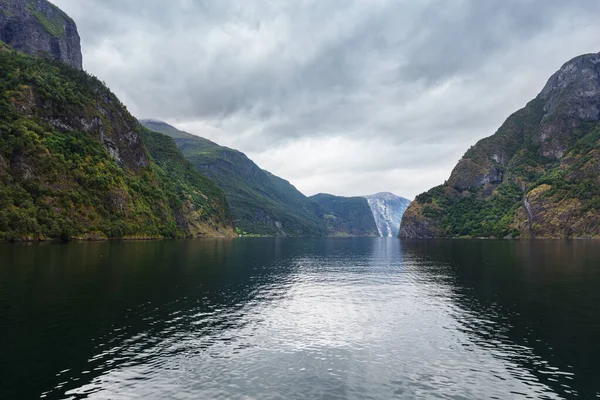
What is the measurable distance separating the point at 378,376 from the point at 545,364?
1248 cm

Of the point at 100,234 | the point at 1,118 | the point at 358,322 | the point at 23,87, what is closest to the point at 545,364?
the point at 358,322

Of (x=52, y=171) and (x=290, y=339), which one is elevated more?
(x=52, y=171)

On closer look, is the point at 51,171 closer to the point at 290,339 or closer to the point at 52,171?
the point at 52,171

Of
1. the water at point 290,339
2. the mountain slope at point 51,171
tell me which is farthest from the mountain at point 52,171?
the water at point 290,339

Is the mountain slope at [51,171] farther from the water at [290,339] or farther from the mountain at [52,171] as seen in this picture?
the water at [290,339]

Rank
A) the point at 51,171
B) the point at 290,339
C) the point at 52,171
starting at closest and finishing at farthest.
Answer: the point at 290,339
the point at 51,171
the point at 52,171

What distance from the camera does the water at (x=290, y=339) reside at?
22844mm

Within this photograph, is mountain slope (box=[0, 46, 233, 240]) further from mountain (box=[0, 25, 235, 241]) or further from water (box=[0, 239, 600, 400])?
water (box=[0, 239, 600, 400])

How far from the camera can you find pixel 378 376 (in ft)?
81.8

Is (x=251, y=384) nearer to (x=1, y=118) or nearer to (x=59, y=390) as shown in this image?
(x=59, y=390)

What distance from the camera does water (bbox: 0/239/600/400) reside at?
74.9 ft

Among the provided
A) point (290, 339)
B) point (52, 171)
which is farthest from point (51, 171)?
point (290, 339)

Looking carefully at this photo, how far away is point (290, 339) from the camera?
3291cm

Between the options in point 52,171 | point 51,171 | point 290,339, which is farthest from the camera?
point 52,171
